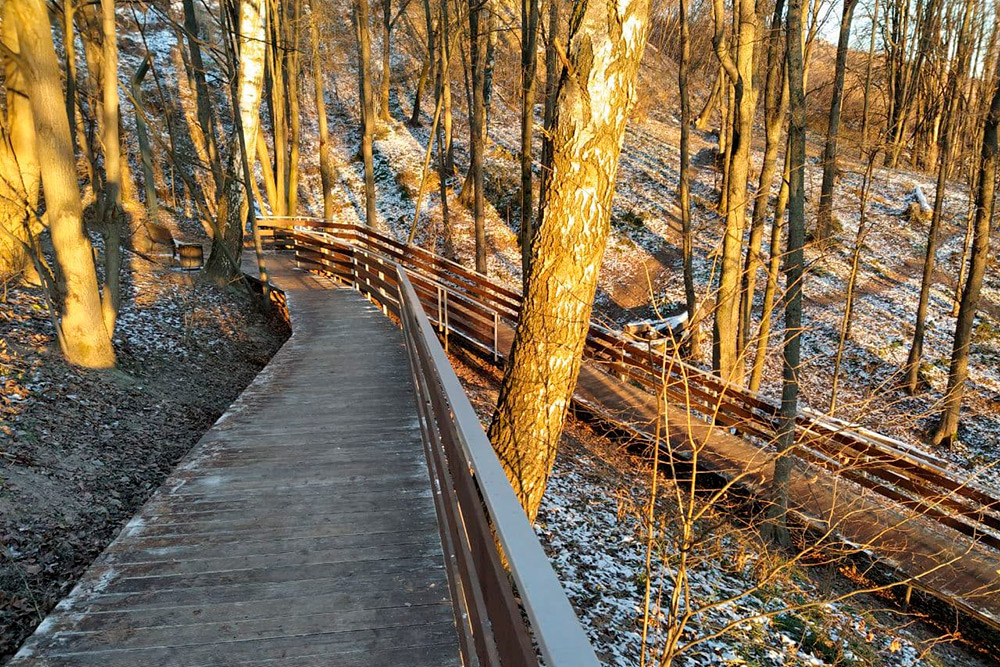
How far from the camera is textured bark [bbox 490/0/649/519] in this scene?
4.02 m

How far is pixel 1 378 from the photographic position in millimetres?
5945

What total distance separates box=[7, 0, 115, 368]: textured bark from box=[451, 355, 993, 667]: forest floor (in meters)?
5.63

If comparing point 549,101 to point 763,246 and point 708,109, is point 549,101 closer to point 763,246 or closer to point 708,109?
point 763,246

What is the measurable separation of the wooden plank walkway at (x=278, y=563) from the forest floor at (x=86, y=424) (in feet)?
2.14

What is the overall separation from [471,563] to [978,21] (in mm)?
28092

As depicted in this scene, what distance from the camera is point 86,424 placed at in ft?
19.4

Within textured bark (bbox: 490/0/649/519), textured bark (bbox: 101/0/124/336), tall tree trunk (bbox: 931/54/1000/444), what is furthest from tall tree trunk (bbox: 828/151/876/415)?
textured bark (bbox: 101/0/124/336)

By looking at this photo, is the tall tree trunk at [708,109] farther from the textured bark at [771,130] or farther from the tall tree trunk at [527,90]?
the textured bark at [771,130]

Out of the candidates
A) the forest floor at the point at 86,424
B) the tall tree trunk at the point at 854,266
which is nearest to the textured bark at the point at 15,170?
the forest floor at the point at 86,424

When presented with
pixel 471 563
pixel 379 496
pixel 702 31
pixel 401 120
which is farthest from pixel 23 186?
pixel 702 31

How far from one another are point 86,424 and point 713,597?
6432 mm

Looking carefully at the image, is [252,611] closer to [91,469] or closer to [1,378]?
[91,469]

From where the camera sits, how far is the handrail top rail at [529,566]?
138cm

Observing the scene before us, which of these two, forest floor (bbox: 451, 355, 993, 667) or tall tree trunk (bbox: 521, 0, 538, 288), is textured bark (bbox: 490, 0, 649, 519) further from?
tall tree trunk (bbox: 521, 0, 538, 288)
